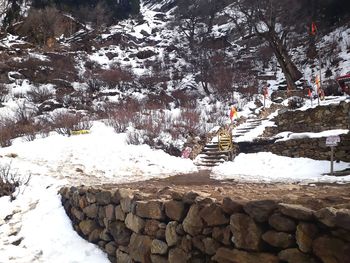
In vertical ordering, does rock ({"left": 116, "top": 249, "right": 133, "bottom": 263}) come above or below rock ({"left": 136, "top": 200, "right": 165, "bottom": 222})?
below

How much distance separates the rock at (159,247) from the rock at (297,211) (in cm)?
166

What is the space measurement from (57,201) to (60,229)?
0.96 meters

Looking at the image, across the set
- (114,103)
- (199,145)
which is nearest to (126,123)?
(199,145)

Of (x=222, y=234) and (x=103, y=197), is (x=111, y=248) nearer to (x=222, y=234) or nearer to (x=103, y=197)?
(x=103, y=197)

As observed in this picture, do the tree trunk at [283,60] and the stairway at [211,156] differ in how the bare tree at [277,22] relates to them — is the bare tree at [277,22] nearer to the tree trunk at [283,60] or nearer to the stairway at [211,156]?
the tree trunk at [283,60]

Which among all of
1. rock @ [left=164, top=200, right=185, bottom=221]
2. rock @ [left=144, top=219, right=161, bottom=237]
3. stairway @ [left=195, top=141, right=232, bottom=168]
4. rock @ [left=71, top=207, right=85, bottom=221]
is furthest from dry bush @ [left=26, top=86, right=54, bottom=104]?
rock @ [left=164, top=200, right=185, bottom=221]

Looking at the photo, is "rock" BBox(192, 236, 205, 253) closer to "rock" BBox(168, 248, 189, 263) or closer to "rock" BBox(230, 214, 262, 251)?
"rock" BBox(168, 248, 189, 263)

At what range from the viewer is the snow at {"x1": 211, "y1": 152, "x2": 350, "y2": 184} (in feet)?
34.6

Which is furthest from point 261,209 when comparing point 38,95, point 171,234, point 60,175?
point 38,95

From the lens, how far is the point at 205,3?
38.4m

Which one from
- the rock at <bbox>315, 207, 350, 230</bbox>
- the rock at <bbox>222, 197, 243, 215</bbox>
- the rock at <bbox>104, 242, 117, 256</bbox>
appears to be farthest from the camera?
the rock at <bbox>104, 242, 117, 256</bbox>

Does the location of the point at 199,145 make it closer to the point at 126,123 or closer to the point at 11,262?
the point at 126,123

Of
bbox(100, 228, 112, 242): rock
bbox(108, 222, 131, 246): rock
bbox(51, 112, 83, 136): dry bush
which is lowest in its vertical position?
bbox(100, 228, 112, 242): rock

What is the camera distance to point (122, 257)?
4.92 metres
